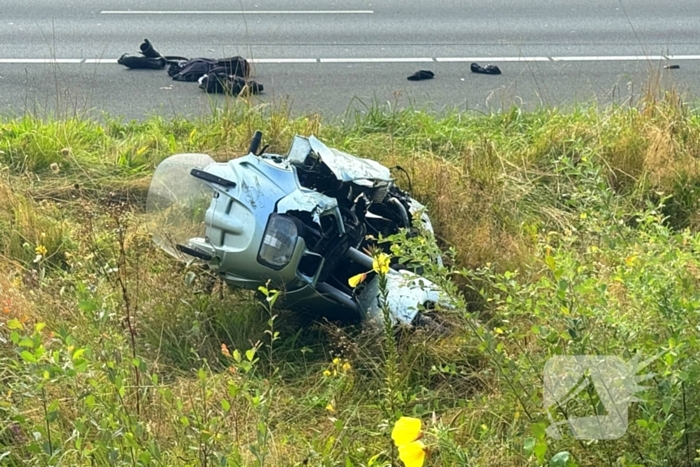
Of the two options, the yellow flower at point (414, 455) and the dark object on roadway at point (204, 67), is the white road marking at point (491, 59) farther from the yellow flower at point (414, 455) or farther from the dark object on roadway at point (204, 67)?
the yellow flower at point (414, 455)

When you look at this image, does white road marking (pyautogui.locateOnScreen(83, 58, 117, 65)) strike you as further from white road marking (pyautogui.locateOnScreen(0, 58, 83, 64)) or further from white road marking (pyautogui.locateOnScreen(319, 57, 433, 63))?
white road marking (pyautogui.locateOnScreen(319, 57, 433, 63))

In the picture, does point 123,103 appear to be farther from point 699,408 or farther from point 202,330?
point 699,408

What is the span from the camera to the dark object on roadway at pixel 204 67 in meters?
6.78

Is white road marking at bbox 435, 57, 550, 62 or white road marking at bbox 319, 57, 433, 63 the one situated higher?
white road marking at bbox 435, 57, 550, 62

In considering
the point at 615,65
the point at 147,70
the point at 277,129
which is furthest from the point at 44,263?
the point at 615,65

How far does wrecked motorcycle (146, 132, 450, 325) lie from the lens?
3115 millimetres

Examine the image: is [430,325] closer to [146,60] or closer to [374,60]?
[146,60]

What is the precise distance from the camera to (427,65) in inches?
325

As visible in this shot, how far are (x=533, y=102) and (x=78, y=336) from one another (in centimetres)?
492

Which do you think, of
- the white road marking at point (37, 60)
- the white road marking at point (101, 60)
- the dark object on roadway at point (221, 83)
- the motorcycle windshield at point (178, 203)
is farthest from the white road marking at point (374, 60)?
the motorcycle windshield at point (178, 203)

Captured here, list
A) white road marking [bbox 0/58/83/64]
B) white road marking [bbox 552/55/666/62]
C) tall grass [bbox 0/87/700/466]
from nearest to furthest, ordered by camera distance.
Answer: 1. tall grass [bbox 0/87/700/466]
2. white road marking [bbox 0/58/83/64]
3. white road marking [bbox 552/55/666/62]

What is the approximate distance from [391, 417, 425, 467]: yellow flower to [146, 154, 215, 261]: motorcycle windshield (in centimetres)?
193

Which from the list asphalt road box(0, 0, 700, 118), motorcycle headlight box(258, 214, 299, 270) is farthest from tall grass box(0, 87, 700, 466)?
asphalt road box(0, 0, 700, 118)

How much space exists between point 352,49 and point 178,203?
5836 mm
